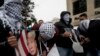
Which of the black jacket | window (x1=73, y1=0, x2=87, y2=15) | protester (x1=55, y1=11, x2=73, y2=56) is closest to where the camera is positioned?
the black jacket

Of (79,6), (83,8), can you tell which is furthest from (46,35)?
(79,6)

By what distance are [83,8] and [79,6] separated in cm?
76

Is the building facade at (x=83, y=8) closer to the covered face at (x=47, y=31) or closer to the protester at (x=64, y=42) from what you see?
the protester at (x=64, y=42)

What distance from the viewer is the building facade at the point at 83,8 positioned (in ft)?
56.0

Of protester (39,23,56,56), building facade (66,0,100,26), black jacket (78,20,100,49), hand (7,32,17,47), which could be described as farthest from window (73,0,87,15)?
hand (7,32,17,47)

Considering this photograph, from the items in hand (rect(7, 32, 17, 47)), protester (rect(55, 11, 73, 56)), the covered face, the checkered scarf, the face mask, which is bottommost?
protester (rect(55, 11, 73, 56))

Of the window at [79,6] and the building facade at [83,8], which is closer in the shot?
the building facade at [83,8]

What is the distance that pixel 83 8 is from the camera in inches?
731

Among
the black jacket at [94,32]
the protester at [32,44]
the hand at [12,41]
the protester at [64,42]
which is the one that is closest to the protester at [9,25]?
the hand at [12,41]

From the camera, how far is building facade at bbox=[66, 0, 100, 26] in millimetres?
17062

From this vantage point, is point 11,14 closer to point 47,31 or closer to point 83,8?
point 47,31

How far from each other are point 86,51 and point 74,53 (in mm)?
582

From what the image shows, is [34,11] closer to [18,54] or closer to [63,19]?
[63,19]

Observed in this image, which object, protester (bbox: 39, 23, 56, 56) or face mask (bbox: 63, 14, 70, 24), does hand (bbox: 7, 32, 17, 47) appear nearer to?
protester (bbox: 39, 23, 56, 56)
